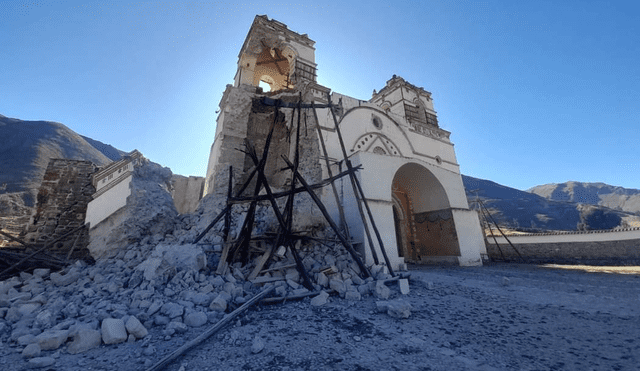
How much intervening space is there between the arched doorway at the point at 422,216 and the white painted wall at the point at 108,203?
10236 mm

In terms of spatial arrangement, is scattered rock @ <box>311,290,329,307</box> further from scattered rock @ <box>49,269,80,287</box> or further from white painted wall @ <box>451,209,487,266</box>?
white painted wall @ <box>451,209,487,266</box>

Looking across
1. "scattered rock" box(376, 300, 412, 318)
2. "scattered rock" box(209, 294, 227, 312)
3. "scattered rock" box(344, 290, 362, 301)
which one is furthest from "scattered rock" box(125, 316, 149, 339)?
"scattered rock" box(376, 300, 412, 318)

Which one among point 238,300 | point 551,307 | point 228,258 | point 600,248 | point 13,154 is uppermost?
point 13,154

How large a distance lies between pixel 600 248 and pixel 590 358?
47.2ft

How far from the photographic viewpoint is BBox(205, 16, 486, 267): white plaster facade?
26.1 feet

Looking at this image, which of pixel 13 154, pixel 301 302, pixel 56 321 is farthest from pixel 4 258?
pixel 13 154

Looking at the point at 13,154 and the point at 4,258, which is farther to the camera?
the point at 13,154

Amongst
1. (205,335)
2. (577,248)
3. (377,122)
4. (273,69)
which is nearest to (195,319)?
(205,335)

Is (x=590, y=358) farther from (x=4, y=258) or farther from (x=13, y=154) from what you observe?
(x=13, y=154)

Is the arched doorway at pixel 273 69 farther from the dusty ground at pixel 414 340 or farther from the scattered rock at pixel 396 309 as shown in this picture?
the dusty ground at pixel 414 340

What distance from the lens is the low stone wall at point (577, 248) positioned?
10594 millimetres

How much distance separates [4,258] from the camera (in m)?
5.18

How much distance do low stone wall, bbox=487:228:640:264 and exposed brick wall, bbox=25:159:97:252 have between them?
18.6 m

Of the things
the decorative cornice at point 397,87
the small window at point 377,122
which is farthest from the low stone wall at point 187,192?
the decorative cornice at point 397,87
